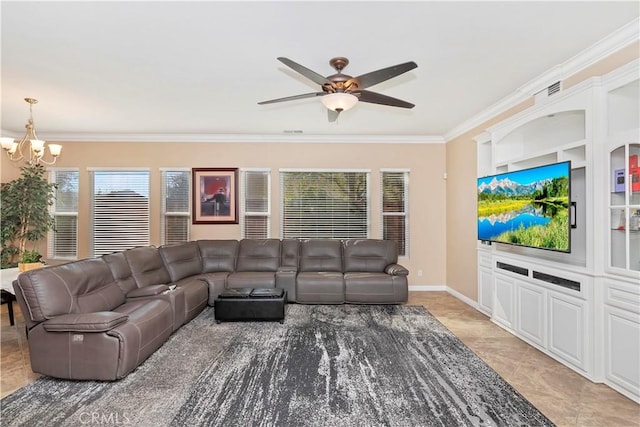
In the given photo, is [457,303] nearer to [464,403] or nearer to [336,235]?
[336,235]

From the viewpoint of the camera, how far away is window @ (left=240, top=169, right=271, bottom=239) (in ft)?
19.8

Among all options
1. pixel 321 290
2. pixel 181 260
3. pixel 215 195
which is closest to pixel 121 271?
pixel 181 260

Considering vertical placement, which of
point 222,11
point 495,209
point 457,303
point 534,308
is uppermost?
point 222,11

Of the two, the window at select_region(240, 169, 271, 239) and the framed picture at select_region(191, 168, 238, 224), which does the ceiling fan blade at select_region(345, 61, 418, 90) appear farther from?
the framed picture at select_region(191, 168, 238, 224)

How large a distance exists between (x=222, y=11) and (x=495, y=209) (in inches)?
144

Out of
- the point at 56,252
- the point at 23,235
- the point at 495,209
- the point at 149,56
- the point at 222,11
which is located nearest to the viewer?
the point at 222,11

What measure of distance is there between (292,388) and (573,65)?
12.9ft

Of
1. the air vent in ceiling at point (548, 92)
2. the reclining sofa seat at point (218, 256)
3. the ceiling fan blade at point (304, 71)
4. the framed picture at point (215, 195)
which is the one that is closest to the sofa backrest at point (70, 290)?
the reclining sofa seat at point (218, 256)

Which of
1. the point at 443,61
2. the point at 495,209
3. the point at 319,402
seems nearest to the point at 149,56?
the point at 443,61

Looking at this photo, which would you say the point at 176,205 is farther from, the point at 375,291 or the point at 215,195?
the point at 375,291

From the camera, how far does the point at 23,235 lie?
15.6 ft

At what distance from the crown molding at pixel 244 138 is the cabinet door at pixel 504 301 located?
120 inches

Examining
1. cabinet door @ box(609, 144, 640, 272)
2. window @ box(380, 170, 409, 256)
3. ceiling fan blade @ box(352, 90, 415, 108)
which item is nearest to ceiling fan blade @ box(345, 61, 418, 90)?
ceiling fan blade @ box(352, 90, 415, 108)

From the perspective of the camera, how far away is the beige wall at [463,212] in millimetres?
4934
